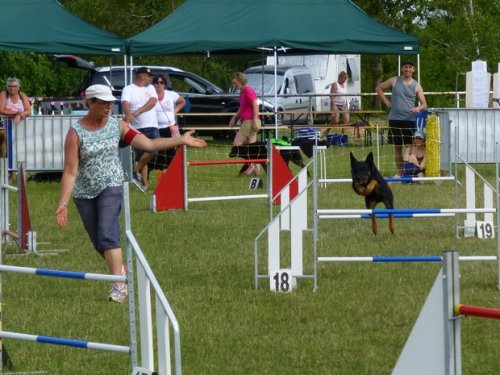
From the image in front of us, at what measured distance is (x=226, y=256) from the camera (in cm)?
1227

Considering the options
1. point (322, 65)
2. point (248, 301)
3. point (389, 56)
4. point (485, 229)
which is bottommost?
point (248, 301)

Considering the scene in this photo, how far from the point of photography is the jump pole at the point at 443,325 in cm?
482

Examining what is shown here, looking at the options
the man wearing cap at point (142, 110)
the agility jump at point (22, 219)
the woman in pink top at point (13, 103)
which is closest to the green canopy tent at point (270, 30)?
the man wearing cap at point (142, 110)

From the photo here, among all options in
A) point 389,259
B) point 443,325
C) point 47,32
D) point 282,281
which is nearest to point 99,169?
point 282,281

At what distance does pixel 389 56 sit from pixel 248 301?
3814 cm

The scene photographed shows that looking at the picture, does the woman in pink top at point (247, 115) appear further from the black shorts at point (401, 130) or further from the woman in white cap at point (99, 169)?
the woman in white cap at point (99, 169)

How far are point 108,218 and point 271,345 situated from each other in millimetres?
1873

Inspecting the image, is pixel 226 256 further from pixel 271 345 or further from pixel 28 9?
pixel 28 9

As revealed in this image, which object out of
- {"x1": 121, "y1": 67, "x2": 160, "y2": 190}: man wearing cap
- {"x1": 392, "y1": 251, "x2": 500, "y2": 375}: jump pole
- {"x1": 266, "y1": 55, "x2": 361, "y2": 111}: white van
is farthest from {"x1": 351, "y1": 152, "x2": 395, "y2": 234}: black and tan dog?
{"x1": 266, "y1": 55, "x2": 361, "y2": 111}: white van

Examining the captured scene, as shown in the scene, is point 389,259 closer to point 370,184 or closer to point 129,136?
point 129,136

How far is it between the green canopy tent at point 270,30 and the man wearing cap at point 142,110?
1204 millimetres

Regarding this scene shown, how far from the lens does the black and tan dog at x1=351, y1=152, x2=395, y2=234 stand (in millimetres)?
13531

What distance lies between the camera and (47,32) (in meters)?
20.0

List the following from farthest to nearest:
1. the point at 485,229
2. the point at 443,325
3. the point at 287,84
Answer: the point at 287,84 → the point at 485,229 → the point at 443,325
